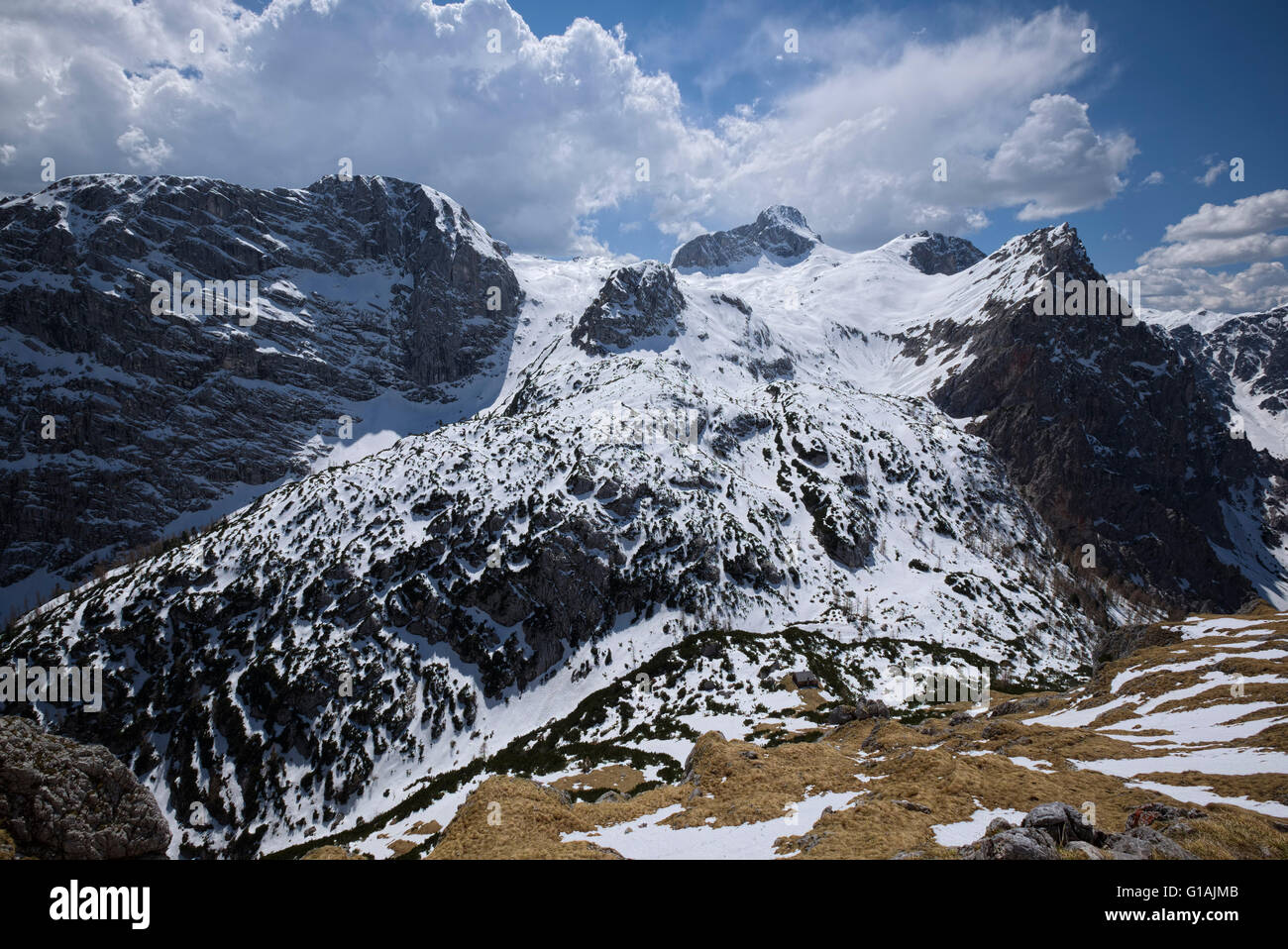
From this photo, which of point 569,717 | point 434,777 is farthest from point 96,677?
point 569,717

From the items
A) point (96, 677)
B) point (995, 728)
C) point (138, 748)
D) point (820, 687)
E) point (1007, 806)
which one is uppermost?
point (1007, 806)

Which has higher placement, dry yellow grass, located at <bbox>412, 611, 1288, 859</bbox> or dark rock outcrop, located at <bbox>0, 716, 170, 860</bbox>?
dark rock outcrop, located at <bbox>0, 716, 170, 860</bbox>

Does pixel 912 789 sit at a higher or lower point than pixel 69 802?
lower

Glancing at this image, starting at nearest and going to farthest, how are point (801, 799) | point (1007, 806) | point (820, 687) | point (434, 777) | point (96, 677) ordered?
1. point (1007, 806)
2. point (801, 799)
3. point (820, 687)
4. point (434, 777)
5. point (96, 677)

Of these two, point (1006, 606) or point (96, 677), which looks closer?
point (96, 677)

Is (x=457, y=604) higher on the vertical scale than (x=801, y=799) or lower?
lower

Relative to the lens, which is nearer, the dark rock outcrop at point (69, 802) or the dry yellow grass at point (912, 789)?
the dark rock outcrop at point (69, 802)

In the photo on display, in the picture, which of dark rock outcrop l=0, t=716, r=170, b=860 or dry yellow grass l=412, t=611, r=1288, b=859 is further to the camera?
dry yellow grass l=412, t=611, r=1288, b=859

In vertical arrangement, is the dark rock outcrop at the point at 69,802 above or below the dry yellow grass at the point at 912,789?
above

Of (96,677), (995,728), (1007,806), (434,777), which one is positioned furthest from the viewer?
(96,677)

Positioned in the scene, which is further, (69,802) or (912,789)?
(912,789)

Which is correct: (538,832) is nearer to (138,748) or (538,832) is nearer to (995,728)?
(995,728)
